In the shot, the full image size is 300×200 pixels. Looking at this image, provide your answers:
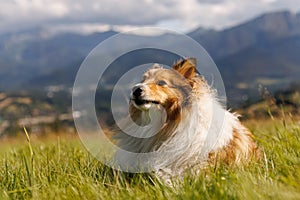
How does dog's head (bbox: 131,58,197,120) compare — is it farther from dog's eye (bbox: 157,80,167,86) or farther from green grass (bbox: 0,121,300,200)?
green grass (bbox: 0,121,300,200)

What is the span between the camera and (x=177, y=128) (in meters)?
6.39

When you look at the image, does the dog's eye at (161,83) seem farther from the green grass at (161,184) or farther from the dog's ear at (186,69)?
the green grass at (161,184)

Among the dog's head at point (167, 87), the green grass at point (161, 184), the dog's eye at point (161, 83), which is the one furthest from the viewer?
the dog's eye at point (161, 83)

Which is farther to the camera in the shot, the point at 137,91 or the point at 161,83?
the point at 161,83

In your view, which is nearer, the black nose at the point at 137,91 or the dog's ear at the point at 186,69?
the black nose at the point at 137,91

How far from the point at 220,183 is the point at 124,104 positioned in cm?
296

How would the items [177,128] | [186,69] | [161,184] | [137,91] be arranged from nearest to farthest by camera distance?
[161,184] < [137,91] < [177,128] < [186,69]

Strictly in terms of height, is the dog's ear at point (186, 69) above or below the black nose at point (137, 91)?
above

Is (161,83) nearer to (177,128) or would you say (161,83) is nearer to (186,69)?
(186,69)

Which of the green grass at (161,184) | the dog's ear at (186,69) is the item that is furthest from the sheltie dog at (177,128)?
the green grass at (161,184)

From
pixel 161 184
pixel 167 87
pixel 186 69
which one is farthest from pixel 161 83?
pixel 161 184

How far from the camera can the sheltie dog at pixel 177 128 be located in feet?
19.7

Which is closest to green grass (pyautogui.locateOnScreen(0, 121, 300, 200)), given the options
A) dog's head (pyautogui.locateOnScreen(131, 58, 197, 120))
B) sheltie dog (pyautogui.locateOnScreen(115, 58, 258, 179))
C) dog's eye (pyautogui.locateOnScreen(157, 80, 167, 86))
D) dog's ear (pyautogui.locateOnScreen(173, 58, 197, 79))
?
sheltie dog (pyautogui.locateOnScreen(115, 58, 258, 179))

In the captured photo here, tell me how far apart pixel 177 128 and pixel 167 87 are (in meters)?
0.55
